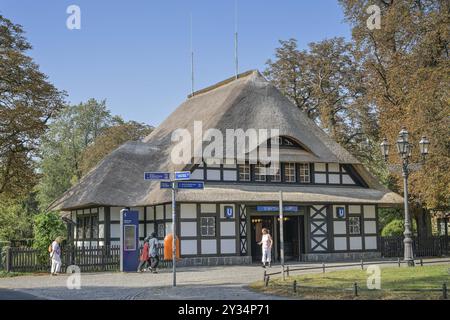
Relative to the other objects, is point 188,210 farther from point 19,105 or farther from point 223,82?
point 223,82

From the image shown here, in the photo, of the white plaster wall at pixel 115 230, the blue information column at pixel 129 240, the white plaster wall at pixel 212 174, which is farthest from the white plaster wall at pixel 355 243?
the blue information column at pixel 129 240

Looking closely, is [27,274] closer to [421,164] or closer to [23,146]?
[23,146]

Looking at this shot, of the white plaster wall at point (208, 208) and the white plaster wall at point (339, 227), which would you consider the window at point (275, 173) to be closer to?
the white plaster wall at point (339, 227)

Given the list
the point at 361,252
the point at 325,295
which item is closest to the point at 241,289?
the point at 325,295

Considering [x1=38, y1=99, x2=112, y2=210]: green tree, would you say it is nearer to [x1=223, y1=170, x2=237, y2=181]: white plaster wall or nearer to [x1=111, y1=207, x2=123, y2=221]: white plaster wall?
[x1=111, y1=207, x2=123, y2=221]: white plaster wall

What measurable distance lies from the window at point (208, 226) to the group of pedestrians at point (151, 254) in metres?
5.27

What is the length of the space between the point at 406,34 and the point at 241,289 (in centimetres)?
2522

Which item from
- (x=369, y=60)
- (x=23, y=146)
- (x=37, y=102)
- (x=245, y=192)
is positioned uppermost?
(x=369, y=60)

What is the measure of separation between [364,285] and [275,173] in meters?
16.8

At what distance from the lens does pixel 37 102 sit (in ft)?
108

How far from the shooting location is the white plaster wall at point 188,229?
3130 cm

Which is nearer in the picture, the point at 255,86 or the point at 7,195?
the point at 7,195

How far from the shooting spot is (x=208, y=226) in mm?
32094

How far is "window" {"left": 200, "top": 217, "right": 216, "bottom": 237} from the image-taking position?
31.9 meters
